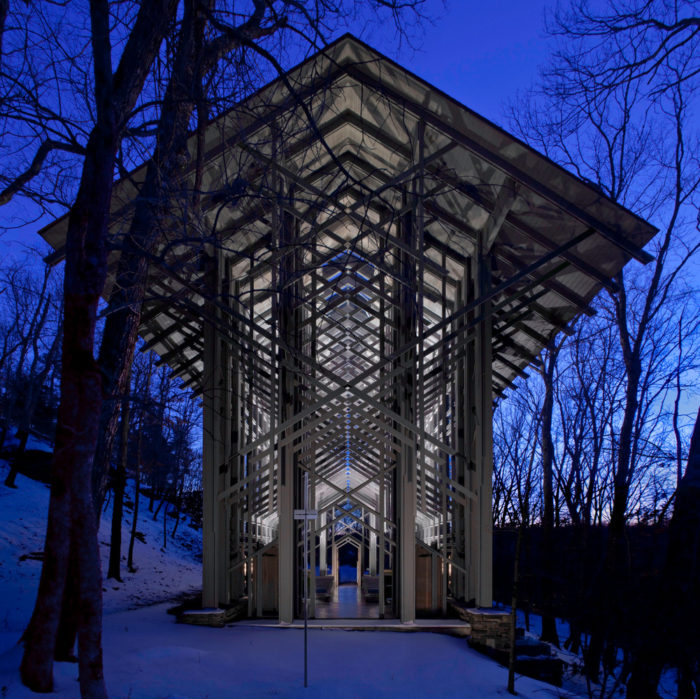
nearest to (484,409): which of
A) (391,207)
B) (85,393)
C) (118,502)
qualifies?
(391,207)

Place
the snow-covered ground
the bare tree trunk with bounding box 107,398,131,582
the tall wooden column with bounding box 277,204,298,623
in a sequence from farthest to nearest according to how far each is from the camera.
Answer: the bare tree trunk with bounding box 107,398,131,582 < the tall wooden column with bounding box 277,204,298,623 < the snow-covered ground

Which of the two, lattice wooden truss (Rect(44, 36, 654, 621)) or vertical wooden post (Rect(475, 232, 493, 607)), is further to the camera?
vertical wooden post (Rect(475, 232, 493, 607))

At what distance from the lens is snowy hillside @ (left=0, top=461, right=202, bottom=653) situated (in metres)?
13.1

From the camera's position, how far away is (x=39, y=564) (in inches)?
655

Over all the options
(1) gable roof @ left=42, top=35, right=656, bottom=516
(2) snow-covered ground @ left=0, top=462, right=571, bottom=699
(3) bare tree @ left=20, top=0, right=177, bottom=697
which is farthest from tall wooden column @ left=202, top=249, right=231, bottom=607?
(3) bare tree @ left=20, top=0, right=177, bottom=697

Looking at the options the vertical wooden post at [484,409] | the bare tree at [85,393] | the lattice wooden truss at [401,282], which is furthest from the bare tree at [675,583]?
the bare tree at [85,393]

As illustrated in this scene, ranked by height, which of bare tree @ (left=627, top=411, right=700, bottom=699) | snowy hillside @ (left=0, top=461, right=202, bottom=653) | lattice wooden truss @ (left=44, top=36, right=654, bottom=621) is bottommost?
snowy hillside @ (left=0, top=461, right=202, bottom=653)

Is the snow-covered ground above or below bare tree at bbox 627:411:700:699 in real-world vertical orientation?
below

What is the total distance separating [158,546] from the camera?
2738 cm

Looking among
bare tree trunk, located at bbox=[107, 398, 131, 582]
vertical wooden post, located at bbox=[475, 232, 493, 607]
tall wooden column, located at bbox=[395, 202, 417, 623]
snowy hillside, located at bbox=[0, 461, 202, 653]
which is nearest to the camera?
tall wooden column, located at bbox=[395, 202, 417, 623]

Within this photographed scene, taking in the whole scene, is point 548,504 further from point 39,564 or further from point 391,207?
point 39,564

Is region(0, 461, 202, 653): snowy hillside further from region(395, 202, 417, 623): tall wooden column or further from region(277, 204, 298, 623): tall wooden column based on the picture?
region(395, 202, 417, 623): tall wooden column

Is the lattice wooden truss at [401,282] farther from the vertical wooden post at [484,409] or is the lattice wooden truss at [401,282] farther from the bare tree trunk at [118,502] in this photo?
the bare tree trunk at [118,502]

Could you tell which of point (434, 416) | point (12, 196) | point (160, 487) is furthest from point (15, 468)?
point (12, 196)
